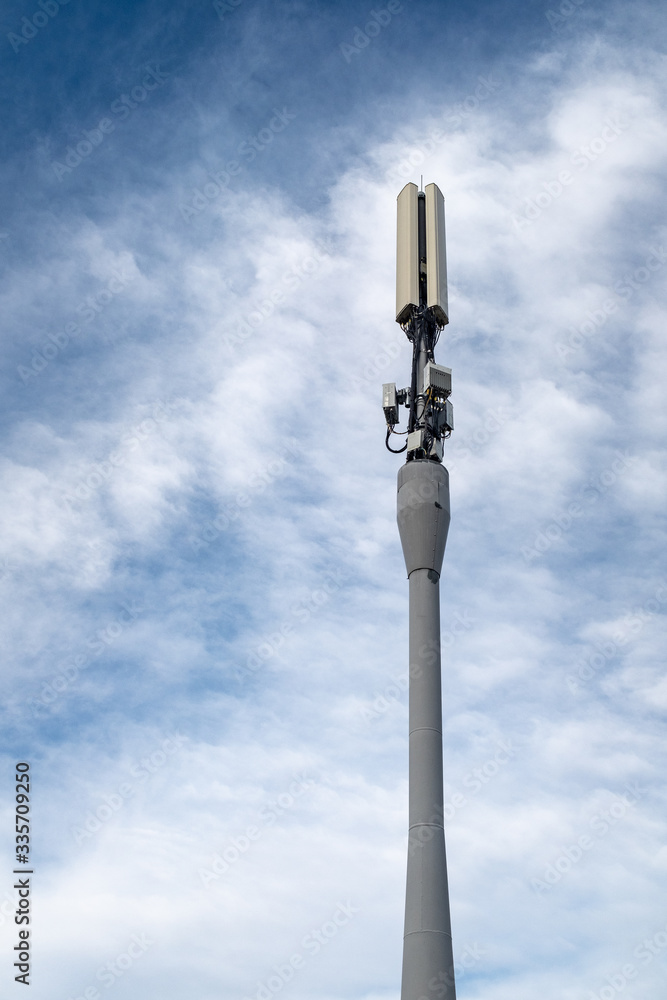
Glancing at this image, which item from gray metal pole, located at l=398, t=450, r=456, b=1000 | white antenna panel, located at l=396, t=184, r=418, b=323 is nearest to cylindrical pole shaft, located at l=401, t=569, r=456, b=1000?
gray metal pole, located at l=398, t=450, r=456, b=1000

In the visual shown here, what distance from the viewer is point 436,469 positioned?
152 feet

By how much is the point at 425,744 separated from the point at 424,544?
27.1 ft

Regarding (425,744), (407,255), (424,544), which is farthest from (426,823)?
(407,255)

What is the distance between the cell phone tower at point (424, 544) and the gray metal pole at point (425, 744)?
4 cm

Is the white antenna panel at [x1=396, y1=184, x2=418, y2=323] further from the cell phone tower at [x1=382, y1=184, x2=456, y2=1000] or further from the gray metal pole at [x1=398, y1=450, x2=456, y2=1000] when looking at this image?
the gray metal pole at [x1=398, y1=450, x2=456, y2=1000]

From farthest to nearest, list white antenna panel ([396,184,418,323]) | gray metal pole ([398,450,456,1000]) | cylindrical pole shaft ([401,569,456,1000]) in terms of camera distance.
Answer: white antenna panel ([396,184,418,323]) → gray metal pole ([398,450,456,1000]) → cylindrical pole shaft ([401,569,456,1000])

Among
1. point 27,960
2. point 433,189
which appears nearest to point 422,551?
point 433,189

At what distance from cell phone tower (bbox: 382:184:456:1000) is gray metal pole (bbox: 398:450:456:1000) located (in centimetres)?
4

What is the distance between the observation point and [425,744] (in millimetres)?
41156

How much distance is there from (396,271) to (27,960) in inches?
1319

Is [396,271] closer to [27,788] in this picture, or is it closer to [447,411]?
[447,411]

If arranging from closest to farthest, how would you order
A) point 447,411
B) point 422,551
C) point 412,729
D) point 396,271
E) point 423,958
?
point 423,958
point 412,729
point 422,551
point 447,411
point 396,271

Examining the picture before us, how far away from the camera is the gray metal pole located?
1492 inches

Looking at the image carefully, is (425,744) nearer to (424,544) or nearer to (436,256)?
(424,544)
